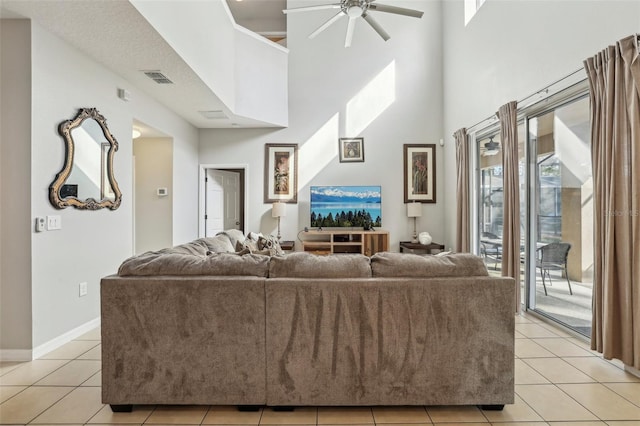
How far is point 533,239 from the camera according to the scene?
3.90 m

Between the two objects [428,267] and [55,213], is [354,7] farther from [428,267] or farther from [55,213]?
[55,213]

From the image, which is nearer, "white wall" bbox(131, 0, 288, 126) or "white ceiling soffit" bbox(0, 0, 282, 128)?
"white ceiling soffit" bbox(0, 0, 282, 128)

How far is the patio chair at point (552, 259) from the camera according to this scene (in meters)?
3.44

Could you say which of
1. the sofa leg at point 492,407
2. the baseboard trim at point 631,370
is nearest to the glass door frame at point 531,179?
the baseboard trim at point 631,370

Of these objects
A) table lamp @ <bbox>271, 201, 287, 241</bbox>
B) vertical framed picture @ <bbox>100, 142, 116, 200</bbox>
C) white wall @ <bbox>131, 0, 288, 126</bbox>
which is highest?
white wall @ <bbox>131, 0, 288, 126</bbox>

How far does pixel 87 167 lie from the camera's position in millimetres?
3416

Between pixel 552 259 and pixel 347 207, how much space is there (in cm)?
337

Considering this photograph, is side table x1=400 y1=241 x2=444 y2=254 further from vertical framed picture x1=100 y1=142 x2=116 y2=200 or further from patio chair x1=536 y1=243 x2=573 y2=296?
vertical framed picture x1=100 y1=142 x2=116 y2=200

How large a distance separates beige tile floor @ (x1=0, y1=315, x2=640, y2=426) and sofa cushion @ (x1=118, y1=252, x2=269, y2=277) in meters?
0.79

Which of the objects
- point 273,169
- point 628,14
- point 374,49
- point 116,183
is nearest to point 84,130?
point 116,183

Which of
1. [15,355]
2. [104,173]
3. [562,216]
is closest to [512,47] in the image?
[562,216]

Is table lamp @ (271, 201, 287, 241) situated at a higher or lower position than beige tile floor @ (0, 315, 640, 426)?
higher

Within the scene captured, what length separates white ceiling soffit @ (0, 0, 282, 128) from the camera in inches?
103

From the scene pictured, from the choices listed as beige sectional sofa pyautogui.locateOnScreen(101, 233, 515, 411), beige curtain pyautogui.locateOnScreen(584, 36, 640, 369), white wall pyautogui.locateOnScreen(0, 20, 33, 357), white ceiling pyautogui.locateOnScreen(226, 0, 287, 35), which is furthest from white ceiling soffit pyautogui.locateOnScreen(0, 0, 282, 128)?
beige curtain pyautogui.locateOnScreen(584, 36, 640, 369)
